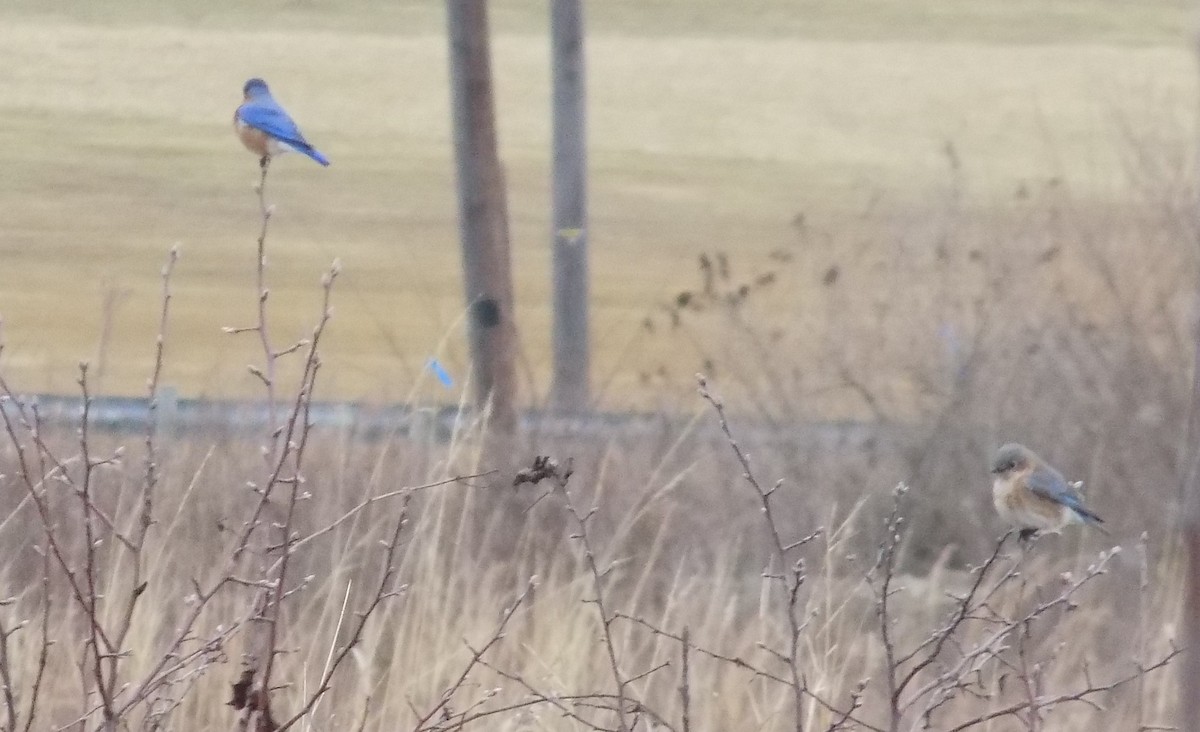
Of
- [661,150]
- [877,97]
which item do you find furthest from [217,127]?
[877,97]

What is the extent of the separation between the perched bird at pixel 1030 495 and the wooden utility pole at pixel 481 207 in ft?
9.75

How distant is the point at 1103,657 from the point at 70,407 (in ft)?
12.6

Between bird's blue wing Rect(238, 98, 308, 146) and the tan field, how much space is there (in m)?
1.90

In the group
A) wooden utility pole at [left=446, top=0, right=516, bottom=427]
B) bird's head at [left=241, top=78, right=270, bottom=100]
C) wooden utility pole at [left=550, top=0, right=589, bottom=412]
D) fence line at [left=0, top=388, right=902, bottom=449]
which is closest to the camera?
bird's head at [left=241, top=78, right=270, bottom=100]

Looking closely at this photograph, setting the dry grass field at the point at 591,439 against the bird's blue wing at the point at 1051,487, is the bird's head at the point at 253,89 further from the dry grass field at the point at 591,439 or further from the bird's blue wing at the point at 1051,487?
the bird's blue wing at the point at 1051,487

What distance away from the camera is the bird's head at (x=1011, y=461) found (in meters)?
2.70

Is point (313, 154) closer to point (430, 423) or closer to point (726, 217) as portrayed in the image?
point (430, 423)

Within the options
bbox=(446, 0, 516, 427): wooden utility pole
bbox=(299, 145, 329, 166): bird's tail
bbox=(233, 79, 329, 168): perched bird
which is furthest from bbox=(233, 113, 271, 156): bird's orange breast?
bbox=(446, 0, 516, 427): wooden utility pole

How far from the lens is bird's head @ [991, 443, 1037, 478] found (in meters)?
2.70

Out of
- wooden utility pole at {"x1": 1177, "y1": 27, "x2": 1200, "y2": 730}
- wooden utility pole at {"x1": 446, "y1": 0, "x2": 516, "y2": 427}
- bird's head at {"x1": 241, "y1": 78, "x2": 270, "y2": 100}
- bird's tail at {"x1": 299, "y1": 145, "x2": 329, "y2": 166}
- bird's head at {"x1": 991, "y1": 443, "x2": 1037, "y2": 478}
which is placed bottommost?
wooden utility pole at {"x1": 1177, "y1": 27, "x2": 1200, "y2": 730}

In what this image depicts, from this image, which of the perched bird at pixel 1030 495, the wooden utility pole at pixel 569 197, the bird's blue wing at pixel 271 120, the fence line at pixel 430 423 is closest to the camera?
the perched bird at pixel 1030 495

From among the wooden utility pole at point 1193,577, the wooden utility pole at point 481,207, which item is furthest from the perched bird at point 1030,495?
the wooden utility pole at point 481,207

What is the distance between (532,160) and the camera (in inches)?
486

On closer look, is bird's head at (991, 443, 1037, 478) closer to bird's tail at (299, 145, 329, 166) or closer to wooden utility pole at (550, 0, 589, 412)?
bird's tail at (299, 145, 329, 166)
